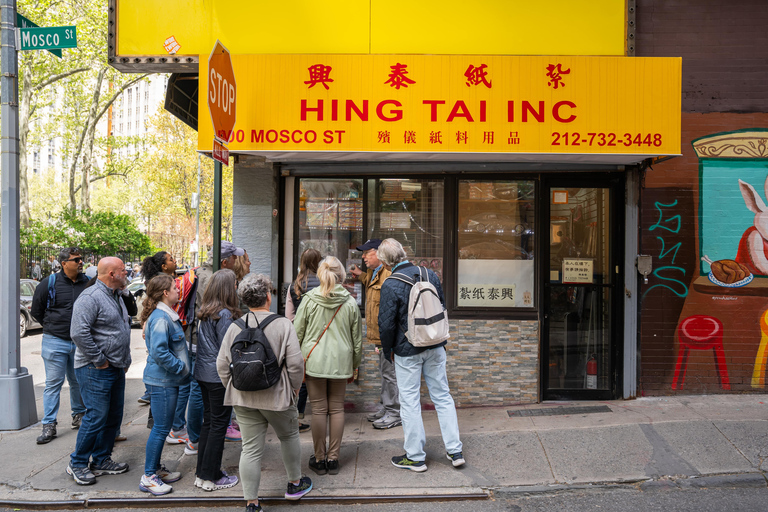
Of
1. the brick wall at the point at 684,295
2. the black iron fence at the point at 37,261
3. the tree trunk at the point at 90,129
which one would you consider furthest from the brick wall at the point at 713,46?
the tree trunk at the point at 90,129

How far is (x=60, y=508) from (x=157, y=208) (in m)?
36.5

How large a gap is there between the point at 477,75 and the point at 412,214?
5.81 feet

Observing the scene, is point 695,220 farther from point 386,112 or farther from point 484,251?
point 386,112

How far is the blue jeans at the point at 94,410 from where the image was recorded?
4422 millimetres

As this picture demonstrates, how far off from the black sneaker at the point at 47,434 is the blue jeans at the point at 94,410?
1.15 meters

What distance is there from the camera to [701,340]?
620 cm

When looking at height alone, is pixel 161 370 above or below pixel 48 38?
below

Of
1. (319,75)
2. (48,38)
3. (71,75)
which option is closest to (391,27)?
(319,75)

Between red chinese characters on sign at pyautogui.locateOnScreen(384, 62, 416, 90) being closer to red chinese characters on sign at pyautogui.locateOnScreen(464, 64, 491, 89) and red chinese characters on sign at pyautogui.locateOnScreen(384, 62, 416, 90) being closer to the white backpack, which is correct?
red chinese characters on sign at pyautogui.locateOnScreen(464, 64, 491, 89)

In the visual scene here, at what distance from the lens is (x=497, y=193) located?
6461mm

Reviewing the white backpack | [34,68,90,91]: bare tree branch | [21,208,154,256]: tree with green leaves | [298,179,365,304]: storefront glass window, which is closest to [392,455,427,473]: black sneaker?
the white backpack

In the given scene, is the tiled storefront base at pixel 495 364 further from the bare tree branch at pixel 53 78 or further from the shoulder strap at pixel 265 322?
the bare tree branch at pixel 53 78

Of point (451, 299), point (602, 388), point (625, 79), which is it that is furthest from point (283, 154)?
point (602, 388)

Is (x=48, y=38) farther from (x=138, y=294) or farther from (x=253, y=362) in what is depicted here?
(x=138, y=294)
